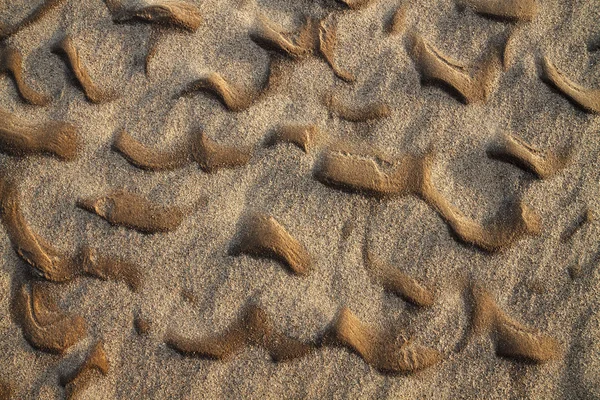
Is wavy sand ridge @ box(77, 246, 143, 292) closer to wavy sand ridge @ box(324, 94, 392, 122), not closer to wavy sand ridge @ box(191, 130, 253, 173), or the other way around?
wavy sand ridge @ box(191, 130, 253, 173)

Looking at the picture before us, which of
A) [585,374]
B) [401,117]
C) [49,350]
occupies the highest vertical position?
[401,117]

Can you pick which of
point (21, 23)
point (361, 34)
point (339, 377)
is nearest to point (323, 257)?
point (339, 377)

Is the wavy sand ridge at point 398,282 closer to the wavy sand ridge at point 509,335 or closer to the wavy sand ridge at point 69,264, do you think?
the wavy sand ridge at point 509,335

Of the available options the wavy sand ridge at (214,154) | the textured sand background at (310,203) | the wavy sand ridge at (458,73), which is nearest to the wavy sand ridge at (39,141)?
the textured sand background at (310,203)

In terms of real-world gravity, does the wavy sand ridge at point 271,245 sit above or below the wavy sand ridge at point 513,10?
below

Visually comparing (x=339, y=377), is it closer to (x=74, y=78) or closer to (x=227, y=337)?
(x=227, y=337)

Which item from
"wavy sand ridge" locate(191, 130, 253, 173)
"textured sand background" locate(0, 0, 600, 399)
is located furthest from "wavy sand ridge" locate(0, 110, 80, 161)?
"wavy sand ridge" locate(191, 130, 253, 173)

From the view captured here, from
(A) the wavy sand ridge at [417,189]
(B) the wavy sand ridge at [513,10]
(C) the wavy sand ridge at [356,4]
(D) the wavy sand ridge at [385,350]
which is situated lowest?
(D) the wavy sand ridge at [385,350]
